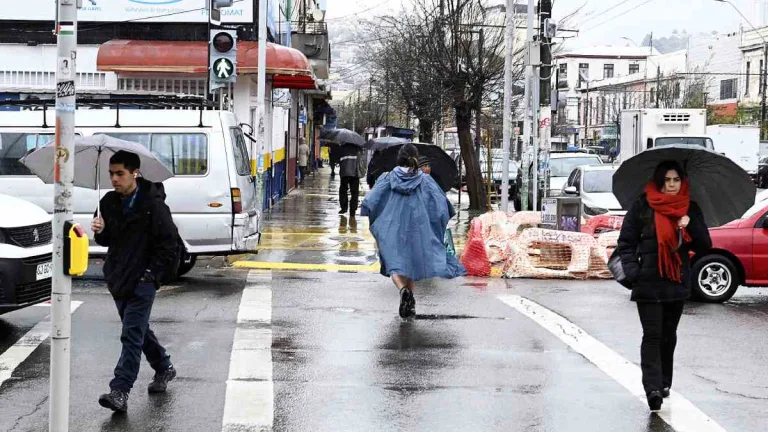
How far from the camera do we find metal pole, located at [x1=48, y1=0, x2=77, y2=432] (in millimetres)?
5762

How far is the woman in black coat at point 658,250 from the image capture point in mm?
7531

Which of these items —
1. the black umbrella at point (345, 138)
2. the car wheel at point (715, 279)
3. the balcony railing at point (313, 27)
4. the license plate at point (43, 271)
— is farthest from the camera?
the balcony railing at point (313, 27)

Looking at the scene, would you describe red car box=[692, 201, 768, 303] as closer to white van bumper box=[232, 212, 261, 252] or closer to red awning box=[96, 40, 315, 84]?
white van bumper box=[232, 212, 261, 252]

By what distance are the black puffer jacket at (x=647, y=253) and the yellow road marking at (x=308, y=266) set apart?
857 centimetres

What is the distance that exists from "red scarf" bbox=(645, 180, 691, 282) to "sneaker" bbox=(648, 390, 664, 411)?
765 mm

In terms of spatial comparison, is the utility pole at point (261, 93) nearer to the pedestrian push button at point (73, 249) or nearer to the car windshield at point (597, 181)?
the car windshield at point (597, 181)

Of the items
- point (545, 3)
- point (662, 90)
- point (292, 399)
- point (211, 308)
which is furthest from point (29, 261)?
point (662, 90)

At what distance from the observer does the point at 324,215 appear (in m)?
26.2

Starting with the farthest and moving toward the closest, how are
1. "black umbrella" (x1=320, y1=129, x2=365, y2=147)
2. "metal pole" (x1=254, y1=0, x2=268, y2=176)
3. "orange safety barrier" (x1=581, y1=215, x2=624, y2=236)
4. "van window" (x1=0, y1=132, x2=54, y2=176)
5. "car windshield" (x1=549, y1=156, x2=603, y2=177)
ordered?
"car windshield" (x1=549, y1=156, x2=603, y2=177), "black umbrella" (x1=320, y1=129, x2=365, y2=147), "metal pole" (x1=254, y1=0, x2=268, y2=176), "orange safety barrier" (x1=581, y1=215, x2=624, y2=236), "van window" (x1=0, y1=132, x2=54, y2=176)

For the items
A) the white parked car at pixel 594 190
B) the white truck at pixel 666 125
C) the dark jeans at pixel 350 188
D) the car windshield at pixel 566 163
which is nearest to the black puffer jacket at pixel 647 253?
the white parked car at pixel 594 190

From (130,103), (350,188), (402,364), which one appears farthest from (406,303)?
(350,188)

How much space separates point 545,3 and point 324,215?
22.8 ft

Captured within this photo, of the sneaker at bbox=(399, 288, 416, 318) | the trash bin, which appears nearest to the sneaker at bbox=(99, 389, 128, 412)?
the sneaker at bbox=(399, 288, 416, 318)

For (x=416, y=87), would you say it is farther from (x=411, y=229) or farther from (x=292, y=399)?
(x=292, y=399)
